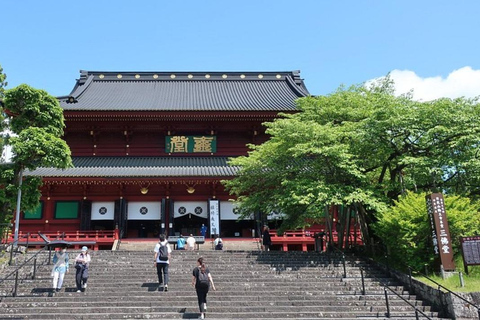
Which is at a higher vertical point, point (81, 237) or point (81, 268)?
point (81, 237)

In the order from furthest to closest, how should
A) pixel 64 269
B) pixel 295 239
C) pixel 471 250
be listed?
pixel 295 239 → pixel 471 250 → pixel 64 269

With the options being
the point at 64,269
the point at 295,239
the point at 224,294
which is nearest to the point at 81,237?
the point at 64,269

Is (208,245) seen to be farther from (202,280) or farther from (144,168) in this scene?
(202,280)

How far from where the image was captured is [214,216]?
2225 cm

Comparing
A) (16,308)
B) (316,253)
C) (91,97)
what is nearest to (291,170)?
(316,253)

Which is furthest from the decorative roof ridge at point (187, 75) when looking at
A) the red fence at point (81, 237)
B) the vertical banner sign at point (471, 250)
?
the vertical banner sign at point (471, 250)

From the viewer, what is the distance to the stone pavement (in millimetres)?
21281

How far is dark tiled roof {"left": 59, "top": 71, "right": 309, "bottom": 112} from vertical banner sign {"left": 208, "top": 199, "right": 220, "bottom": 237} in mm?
6278

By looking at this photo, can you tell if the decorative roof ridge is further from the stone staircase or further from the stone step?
the stone step

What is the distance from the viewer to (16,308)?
439 inches

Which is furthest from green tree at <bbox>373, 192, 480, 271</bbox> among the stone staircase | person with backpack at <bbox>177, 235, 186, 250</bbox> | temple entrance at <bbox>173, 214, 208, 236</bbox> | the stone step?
temple entrance at <bbox>173, 214, 208, 236</bbox>

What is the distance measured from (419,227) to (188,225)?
49.6 ft

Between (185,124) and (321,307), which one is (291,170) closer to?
(321,307)

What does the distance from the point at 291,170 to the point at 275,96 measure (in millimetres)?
15537
